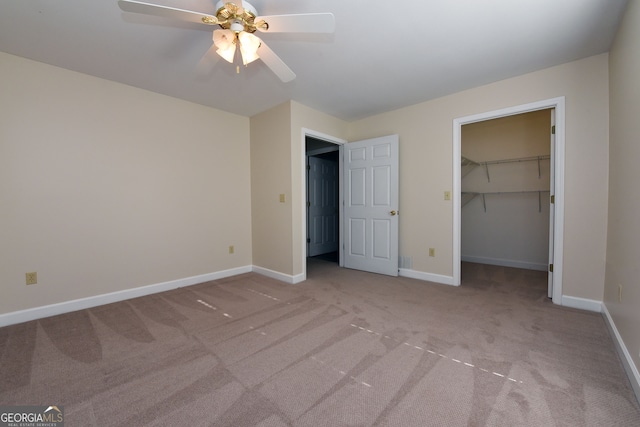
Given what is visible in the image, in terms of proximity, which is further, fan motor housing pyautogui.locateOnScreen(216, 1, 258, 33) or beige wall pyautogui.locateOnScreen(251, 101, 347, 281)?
beige wall pyautogui.locateOnScreen(251, 101, 347, 281)

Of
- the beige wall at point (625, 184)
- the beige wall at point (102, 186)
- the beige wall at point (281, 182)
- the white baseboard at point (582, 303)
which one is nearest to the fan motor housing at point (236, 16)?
the beige wall at point (281, 182)

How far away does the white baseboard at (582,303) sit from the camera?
243 cm

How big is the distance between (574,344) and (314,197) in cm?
412

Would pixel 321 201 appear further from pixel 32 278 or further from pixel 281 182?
pixel 32 278

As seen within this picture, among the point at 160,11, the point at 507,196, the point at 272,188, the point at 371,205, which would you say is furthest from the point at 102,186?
the point at 507,196

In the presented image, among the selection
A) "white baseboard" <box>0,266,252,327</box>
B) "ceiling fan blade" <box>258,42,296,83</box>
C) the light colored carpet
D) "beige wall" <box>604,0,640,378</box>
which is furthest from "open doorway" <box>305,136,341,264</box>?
"beige wall" <box>604,0,640,378</box>

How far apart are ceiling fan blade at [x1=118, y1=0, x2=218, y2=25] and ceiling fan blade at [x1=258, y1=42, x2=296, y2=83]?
1.14 ft

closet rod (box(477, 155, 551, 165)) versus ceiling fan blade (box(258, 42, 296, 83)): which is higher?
ceiling fan blade (box(258, 42, 296, 83))

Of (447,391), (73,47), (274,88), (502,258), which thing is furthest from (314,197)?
(447,391)

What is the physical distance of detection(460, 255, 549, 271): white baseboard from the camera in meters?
3.96

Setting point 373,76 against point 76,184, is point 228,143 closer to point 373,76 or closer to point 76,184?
point 76,184

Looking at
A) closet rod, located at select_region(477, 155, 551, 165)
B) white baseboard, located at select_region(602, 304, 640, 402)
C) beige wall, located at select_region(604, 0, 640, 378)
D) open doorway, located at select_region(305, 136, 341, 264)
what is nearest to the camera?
white baseboard, located at select_region(602, 304, 640, 402)

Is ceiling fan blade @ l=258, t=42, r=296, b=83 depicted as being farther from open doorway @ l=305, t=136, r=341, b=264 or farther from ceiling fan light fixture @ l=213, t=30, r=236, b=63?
open doorway @ l=305, t=136, r=341, b=264

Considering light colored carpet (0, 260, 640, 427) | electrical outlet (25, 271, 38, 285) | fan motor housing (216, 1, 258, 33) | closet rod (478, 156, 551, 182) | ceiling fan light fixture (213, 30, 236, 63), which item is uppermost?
fan motor housing (216, 1, 258, 33)
